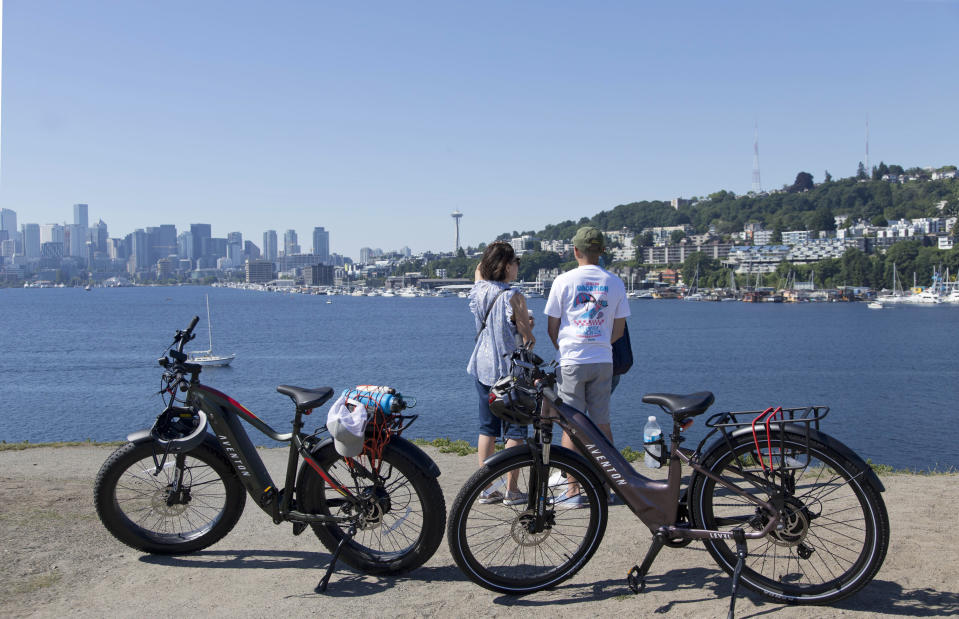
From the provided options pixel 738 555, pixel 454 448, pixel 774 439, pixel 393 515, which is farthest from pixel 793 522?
pixel 454 448

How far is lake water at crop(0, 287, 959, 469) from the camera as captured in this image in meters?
27.7

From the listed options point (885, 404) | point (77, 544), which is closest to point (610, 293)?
point (77, 544)

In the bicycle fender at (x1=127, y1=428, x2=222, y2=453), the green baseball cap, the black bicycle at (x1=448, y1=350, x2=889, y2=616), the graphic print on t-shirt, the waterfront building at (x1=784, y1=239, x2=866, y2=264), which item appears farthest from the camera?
the waterfront building at (x1=784, y1=239, x2=866, y2=264)

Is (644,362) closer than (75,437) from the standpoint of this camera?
No

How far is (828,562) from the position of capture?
3.96 metres

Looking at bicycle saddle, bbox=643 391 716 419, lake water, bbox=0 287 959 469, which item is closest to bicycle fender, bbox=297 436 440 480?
bicycle saddle, bbox=643 391 716 419

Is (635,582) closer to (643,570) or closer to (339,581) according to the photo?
(643,570)

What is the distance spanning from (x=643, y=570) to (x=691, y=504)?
0.40 metres

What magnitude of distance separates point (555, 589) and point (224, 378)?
4118 cm

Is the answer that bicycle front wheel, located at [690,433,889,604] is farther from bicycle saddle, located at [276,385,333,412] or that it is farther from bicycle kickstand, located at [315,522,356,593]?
bicycle saddle, located at [276,385,333,412]

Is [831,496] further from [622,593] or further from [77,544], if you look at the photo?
[77,544]

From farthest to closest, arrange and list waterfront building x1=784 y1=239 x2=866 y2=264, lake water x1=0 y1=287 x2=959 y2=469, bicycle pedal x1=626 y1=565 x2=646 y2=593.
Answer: waterfront building x1=784 y1=239 x2=866 y2=264 < lake water x1=0 y1=287 x2=959 y2=469 < bicycle pedal x1=626 y1=565 x2=646 y2=593

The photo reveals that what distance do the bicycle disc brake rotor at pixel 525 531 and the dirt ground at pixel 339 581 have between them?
0.27 m

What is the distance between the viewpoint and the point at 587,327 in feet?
16.8
